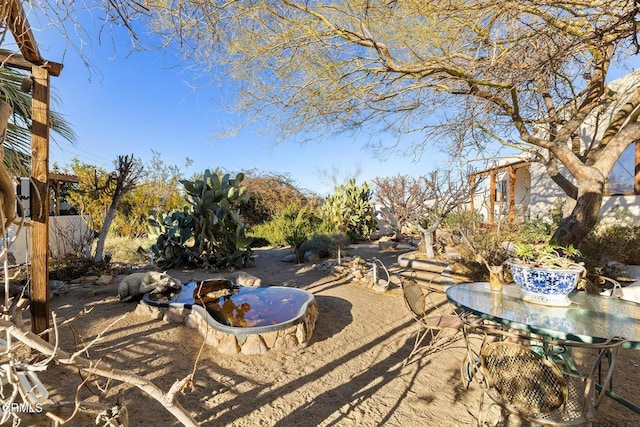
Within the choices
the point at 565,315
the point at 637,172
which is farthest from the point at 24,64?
the point at 637,172

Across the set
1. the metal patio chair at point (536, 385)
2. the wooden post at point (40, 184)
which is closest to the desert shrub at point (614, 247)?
the metal patio chair at point (536, 385)

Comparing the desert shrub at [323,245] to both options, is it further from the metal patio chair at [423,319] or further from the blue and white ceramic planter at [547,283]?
the blue and white ceramic planter at [547,283]

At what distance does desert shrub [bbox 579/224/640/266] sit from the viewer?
18.5 feet

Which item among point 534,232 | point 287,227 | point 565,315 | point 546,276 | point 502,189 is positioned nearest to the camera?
point 565,315

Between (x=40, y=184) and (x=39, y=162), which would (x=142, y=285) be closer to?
(x=40, y=184)

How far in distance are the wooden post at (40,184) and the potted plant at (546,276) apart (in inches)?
163

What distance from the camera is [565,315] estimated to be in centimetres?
209

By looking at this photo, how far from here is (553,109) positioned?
4.65 m

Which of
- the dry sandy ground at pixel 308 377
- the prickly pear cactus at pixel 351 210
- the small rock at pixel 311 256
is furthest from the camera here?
the prickly pear cactus at pixel 351 210

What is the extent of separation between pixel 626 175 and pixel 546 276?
7718 millimetres

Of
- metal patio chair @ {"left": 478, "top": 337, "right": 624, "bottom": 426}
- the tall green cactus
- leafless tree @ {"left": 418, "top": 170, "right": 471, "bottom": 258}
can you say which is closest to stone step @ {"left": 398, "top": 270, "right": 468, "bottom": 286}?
leafless tree @ {"left": 418, "top": 170, "right": 471, "bottom": 258}

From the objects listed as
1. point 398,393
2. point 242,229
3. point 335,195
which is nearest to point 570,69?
point 398,393

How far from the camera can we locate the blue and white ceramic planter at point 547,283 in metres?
2.17

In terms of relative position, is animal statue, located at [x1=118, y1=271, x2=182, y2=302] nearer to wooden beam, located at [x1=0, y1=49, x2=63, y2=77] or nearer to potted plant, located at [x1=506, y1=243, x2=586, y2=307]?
wooden beam, located at [x1=0, y1=49, x2=63, y2=77]
